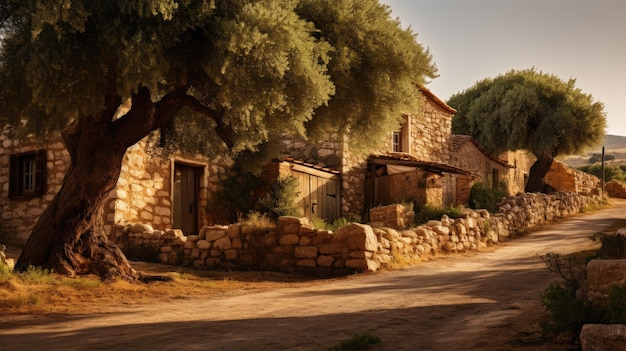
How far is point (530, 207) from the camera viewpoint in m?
24.9

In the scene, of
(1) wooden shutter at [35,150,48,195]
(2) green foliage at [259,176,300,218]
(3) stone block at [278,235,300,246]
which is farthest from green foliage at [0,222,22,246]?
(3) stone block at [278,235,300,246]

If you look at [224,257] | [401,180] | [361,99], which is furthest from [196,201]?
[361,99]

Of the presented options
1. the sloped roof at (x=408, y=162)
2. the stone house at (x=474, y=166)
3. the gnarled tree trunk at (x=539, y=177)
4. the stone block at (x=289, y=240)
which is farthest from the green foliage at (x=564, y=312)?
the gnarled tree trunk at (x=539, y=177)

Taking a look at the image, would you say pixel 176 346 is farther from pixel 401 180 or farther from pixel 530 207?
pixel 530 207

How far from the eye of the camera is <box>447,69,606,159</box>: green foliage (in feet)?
106

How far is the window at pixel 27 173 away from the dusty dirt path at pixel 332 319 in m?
9.84

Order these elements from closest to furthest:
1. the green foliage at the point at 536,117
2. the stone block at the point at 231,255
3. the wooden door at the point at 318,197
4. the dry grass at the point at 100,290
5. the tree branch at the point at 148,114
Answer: the dry grass at the point at 100,290 → the tree branch at the point at 148,114 → the stone block at the point at 231,255 → the wooden door at the point at 318,197 → the green foliage at the point at 536,117

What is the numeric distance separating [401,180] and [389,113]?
1003cm

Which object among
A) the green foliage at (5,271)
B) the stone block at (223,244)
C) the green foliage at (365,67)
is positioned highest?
the green foliage at (365,67)

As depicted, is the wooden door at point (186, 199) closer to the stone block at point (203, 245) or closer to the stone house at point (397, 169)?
the stone block at point (203, 245)

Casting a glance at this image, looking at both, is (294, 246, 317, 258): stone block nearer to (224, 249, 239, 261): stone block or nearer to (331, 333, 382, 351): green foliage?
(224, 249, 239, 261): stone block

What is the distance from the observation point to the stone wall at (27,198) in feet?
60.4

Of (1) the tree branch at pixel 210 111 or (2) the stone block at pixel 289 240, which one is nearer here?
(1) the tree branch at pixel 210 111

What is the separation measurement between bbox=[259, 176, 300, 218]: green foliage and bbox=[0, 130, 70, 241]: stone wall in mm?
5861
